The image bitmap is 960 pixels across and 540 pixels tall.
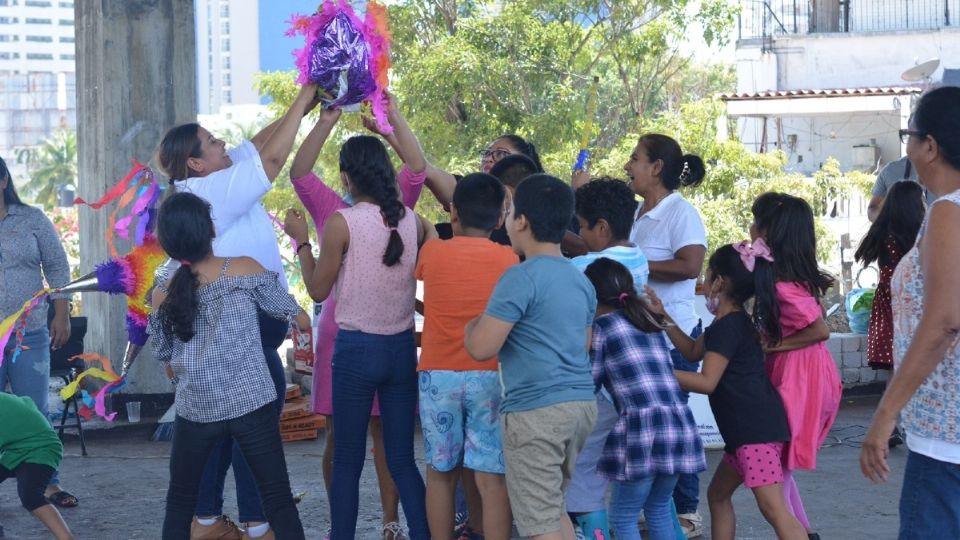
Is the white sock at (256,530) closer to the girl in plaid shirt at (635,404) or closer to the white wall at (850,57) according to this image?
the girl in plaid shirt at (635,404)

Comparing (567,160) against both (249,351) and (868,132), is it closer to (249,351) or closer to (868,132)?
(249,351)

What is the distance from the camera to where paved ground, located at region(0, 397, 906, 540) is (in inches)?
230

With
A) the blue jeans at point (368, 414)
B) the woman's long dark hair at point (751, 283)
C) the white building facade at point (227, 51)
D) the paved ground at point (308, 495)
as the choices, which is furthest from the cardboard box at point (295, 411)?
the white building facade at point (227, 51)

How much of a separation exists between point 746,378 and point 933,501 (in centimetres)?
142

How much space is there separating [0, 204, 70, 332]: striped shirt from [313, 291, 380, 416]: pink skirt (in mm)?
1638

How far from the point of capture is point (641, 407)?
14.5 feet

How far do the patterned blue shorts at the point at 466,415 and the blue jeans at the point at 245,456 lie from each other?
0.58 meters

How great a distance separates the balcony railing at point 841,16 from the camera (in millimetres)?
25703

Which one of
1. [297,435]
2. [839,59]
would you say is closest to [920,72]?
[297,435]

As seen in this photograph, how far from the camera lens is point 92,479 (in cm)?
713

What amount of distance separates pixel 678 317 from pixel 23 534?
10.7 feet

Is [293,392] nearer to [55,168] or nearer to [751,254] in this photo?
[751,254]

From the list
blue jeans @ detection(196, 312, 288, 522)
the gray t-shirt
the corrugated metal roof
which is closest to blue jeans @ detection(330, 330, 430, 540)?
blue jeans @ detection(196, 312, 288, 522)

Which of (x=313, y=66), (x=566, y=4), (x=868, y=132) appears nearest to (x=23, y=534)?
(x=313, y=66)
